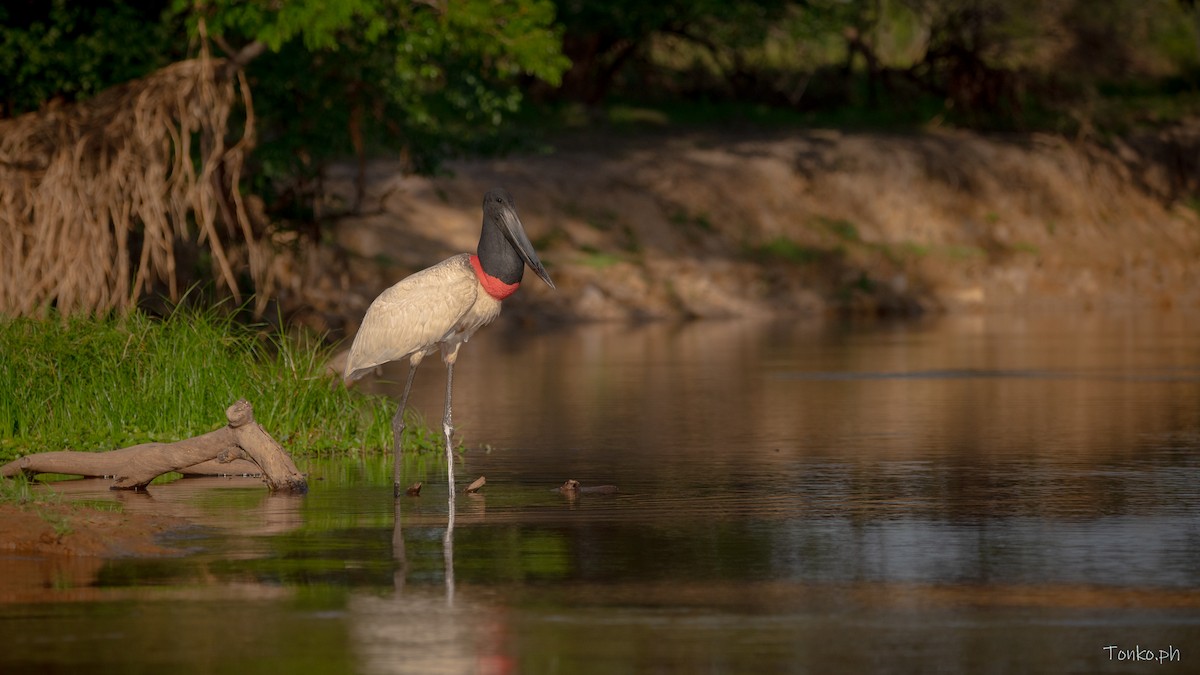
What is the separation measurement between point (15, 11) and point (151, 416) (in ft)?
35.5

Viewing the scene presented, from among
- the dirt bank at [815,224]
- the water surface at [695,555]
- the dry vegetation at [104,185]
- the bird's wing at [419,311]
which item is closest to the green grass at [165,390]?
the water surface at [695,555]

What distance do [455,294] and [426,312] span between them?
8.8 inches

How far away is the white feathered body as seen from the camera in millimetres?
13078

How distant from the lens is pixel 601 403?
20469 millimetres

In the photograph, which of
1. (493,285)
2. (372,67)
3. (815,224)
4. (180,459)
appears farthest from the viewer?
(815,224)

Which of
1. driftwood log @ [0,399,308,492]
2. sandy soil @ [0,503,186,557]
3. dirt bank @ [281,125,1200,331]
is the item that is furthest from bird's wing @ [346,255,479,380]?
dirt bank @ [281,125,1200,331]

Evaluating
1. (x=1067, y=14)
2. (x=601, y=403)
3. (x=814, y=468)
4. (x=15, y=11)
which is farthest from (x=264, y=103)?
(x=1067, y=14)

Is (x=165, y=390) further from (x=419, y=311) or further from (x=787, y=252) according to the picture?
(x=787, y=252)

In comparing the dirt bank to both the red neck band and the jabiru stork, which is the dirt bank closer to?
the jabiru stork

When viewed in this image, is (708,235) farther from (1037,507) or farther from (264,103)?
(1037,507)

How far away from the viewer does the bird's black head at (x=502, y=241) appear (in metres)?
13.0

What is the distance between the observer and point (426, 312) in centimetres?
1312

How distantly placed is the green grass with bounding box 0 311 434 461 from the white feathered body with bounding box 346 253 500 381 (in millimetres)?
2464

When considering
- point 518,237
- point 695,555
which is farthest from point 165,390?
point 695,555
